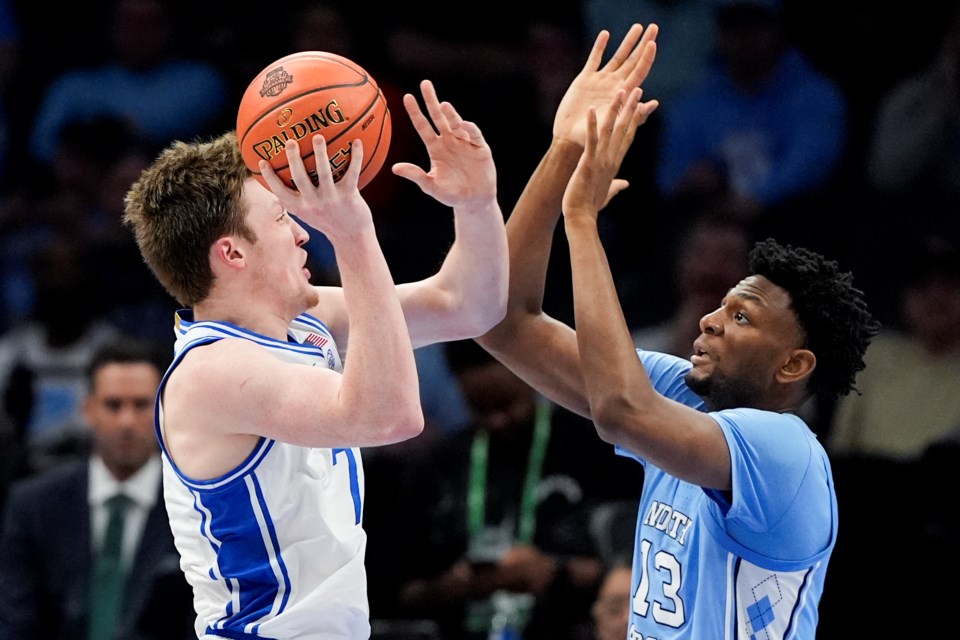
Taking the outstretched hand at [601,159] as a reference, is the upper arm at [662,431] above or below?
below

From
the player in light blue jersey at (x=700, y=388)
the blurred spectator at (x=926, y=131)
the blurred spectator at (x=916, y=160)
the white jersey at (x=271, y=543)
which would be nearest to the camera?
A: the white jersey at (x=271, y=543)

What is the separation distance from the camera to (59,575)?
6656 millimetres

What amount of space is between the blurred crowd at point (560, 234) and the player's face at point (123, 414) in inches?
11.9

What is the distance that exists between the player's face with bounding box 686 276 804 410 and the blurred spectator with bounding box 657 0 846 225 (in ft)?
12.9

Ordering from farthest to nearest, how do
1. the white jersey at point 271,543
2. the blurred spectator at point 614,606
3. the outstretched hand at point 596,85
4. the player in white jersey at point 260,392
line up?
1. the blurred spectator at point 614,606
2. the outstretched hand at point 596,85
3. the white jersey at point 271,543
4. the player in white jersey at point 260,392

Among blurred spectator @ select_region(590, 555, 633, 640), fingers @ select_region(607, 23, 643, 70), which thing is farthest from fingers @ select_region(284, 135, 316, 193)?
blurred spectator @ select_region(590, 555, 633, 640)

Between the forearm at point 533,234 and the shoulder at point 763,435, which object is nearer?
the shoulder at point 763,435

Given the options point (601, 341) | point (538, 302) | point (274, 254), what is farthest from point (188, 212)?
point (538, 302)

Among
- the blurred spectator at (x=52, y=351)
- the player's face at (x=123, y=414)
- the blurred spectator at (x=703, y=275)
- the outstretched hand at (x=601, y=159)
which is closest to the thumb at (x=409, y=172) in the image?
the outstretched hand at (x=601, y=159)

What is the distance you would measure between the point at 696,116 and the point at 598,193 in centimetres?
467

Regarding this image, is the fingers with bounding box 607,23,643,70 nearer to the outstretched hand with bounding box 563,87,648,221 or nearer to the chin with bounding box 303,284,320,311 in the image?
the outstretched hand with bounding box 563,87,648,221

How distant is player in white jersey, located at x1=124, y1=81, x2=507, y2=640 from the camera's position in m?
3.33

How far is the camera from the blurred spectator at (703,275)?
24.4 feet

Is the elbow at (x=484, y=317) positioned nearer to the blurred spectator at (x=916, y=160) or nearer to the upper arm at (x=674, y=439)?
the upper arm at (x=674, y=439)
